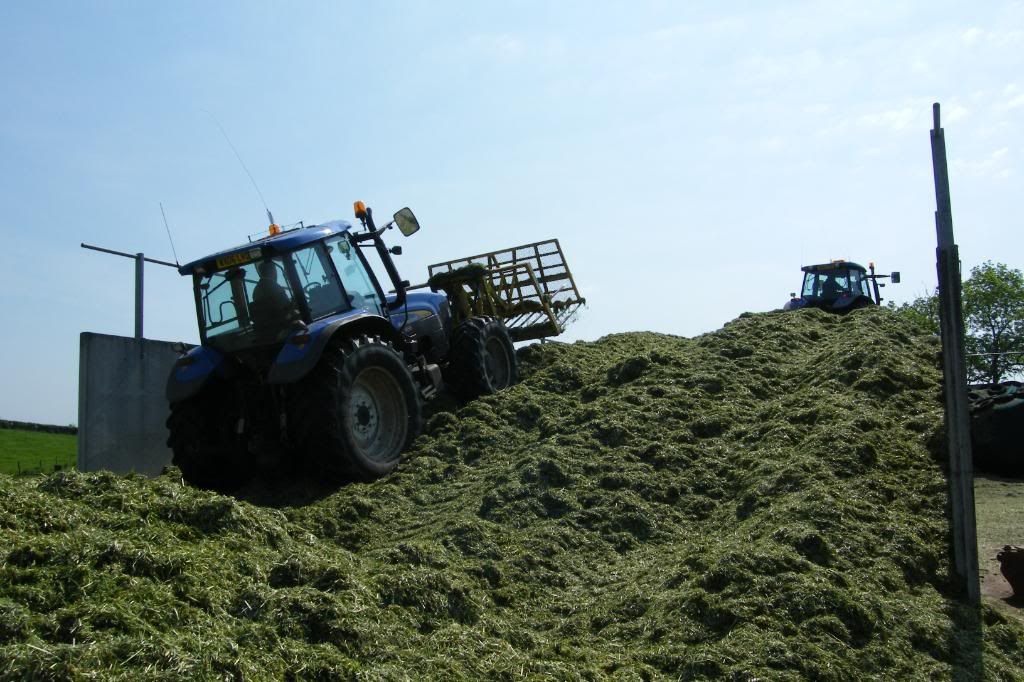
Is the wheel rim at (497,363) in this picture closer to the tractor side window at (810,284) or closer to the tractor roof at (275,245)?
the tractor roof at (275,245)

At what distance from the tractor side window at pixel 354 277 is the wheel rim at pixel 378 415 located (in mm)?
761

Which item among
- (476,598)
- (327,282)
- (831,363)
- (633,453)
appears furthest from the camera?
(831,363)

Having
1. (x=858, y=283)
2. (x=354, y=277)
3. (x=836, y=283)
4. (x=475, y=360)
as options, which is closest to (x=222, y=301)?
(x=354, y=277)

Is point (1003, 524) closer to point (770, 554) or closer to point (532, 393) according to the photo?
point (770, 554)

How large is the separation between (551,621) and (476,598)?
0.43 meters

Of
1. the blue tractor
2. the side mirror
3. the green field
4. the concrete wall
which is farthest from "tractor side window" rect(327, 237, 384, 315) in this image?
the green field

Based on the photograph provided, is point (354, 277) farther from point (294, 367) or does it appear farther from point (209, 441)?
point (209, 441)

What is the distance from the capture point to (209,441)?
26.0 ft

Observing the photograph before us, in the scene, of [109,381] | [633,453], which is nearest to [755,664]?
[633,453]

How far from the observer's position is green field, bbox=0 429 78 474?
33.2ft

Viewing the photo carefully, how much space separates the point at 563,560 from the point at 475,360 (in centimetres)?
402

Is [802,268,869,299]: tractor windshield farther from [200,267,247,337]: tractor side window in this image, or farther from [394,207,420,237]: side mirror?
[200,267,247,337]: tractor side window

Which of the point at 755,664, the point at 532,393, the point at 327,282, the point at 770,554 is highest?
the point at 327,282

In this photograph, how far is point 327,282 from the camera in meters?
8.29
